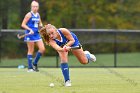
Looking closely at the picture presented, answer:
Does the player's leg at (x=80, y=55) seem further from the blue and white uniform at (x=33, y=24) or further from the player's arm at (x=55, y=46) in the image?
the blue and white uniform at (x=33, y=24)

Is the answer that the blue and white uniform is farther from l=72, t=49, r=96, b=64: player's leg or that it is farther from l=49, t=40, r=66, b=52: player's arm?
l=49, t=40, r=66, b=52: player's arm

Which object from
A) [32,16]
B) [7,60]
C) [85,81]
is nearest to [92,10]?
[7,60]

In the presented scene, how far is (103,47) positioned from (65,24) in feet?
31.5

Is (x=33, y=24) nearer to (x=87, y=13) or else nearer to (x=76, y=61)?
(x=76, y=61)

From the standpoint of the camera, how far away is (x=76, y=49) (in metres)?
13.6

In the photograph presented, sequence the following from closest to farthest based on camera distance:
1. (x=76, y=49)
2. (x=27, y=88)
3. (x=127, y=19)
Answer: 1. (x=27, y=88)
2. (x=76, y=49)
3. (x=127, y=19)

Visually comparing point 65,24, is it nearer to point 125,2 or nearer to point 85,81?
point 125,2

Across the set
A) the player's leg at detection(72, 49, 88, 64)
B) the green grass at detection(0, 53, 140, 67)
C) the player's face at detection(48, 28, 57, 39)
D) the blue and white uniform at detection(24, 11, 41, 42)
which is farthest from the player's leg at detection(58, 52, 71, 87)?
the green grass at detection(0, 53, 140, 67)

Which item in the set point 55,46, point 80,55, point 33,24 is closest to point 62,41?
point 55,46

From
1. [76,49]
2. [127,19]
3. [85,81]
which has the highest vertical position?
[76,49]

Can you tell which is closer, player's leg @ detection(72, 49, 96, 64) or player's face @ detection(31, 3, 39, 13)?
player's leg @ detection(72, 49, 96, 64)

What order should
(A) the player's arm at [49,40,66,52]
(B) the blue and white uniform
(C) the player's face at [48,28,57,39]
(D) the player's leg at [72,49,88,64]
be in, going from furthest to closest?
(B) the blue and white uniform
(D) the player's leg at [72,49,88,64]
(A) the player's arm at [49,40,66,52]
(C) the player's face at [48,28,57,39]

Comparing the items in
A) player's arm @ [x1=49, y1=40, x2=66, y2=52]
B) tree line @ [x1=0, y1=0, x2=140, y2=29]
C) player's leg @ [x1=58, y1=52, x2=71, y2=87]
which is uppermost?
player's arm @ [x1=49, y1=40, x2=66, y2=52]

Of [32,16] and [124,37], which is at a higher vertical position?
[32,16]
